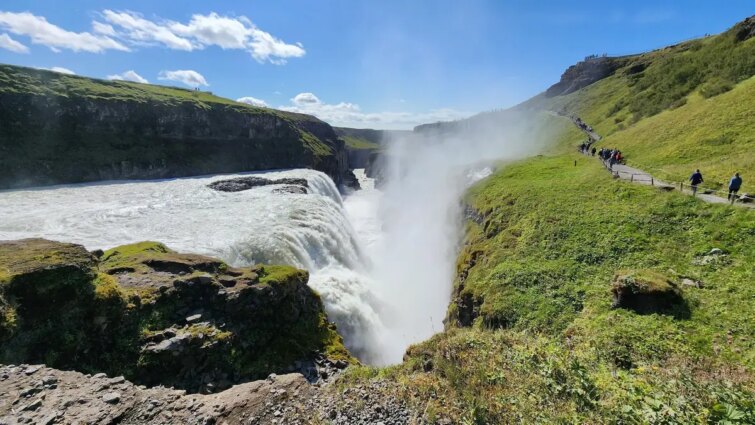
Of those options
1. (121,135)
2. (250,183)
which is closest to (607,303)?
(250,183)

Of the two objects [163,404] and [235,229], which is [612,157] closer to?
[235,229]

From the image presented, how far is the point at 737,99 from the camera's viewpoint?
33.8 meters

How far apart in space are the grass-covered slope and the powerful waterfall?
26375mm

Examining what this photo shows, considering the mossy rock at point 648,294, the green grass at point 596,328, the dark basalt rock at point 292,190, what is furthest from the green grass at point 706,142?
the dark basalt rock at point 292,190

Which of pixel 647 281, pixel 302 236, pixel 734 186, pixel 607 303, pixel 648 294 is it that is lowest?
pixel 302 236

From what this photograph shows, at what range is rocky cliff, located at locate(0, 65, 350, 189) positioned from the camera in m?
67.1

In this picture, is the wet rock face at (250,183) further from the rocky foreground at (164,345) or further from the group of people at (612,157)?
the group of people at (612,157)

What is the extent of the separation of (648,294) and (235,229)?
32.9m

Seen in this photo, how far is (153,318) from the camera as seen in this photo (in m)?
15.1

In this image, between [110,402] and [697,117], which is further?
[697,117]

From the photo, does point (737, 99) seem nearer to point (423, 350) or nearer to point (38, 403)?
point (423, 350)

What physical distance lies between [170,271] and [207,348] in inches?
249

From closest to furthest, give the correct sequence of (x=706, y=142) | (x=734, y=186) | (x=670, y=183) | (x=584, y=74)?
(x=734, y=186), (x=670, y=183), (x=706, y=142), (x=584, y=74)

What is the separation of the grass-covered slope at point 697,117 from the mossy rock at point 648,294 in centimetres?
1183
